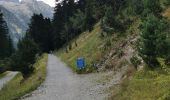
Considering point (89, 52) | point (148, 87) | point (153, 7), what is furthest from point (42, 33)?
point (148, 87)

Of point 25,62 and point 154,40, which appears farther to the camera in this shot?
point 25,62

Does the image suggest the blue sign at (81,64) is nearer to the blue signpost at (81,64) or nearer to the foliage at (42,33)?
the blue signpost at (81,64)

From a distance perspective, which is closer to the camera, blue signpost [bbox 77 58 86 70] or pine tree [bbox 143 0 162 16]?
pine tree [bbox 143 0 162 16]

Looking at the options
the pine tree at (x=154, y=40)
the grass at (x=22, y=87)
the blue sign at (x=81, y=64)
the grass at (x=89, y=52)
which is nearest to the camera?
the pine tree at (x=154, y=40)

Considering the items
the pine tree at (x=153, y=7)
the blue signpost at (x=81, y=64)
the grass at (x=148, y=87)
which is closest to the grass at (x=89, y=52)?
the blue signpost at (x=81, y=64)

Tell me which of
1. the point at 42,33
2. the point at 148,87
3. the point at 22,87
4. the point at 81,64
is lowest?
the point at 22,87

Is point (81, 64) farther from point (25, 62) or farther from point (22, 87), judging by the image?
point (25, 62)

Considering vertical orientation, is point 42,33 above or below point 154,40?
above

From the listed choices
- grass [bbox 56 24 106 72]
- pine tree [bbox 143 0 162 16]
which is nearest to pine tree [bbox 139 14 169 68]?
pine tree [bbox 143 0 162 16]

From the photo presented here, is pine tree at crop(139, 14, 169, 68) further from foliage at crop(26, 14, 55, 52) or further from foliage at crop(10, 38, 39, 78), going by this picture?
foliage at crop(26, 14, 55, 52)

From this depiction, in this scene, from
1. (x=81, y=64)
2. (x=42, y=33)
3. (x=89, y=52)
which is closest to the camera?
(x=81, y=64)

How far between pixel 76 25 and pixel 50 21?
130 feet

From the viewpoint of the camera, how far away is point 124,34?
4212cm

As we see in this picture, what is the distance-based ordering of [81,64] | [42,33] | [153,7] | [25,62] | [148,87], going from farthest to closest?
[42,33] → [25,62] → [81,64] → [153,7] → [148,87]
